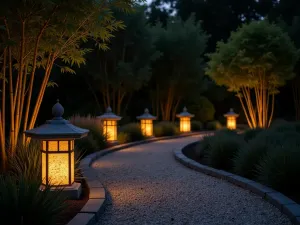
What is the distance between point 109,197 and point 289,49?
12.0 meters

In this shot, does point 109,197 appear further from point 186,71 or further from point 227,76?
point 186,71

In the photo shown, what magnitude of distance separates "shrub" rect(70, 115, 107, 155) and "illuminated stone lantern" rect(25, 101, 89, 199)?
4.22 metres

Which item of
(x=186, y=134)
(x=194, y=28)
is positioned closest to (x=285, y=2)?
(x=194, y=28)

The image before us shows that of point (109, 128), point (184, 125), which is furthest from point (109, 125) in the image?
point (184, 125)

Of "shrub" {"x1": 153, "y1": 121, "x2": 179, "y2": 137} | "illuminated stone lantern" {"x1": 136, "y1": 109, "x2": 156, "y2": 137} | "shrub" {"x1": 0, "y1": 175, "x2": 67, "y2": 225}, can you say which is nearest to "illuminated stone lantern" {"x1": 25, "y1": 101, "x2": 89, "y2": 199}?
"shrub" {"x1": 0, "y1": 175, "x2": 67, "y2": 225}

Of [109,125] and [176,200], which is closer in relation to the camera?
[176,200]

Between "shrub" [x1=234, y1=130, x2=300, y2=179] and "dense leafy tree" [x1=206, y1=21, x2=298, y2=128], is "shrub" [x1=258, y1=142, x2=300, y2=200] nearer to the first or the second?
"shrub" [x1=234, y1=130, x2=300, y2=179]

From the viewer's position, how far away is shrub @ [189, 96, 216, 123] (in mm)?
22141

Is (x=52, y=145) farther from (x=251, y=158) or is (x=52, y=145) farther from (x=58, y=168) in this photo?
(x=251, y=158)

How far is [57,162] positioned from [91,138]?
16.5ft

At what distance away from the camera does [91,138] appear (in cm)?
970

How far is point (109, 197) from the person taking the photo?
16.4ft

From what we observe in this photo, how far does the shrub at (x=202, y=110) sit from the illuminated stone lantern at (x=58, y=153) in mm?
17694

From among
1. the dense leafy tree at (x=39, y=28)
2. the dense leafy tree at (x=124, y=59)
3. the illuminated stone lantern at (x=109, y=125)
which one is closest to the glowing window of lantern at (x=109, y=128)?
the illuminated stone lantern at (x=109, y=125)
